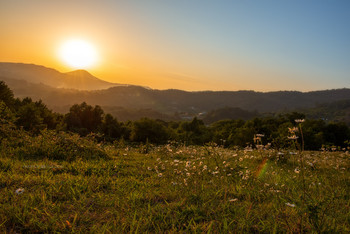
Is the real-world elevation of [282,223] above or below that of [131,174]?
above

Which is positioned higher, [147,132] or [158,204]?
[158,204]

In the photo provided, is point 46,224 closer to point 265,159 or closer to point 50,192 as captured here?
point 50,192

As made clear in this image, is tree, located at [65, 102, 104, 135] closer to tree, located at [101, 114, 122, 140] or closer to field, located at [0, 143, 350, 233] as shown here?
tree, located at [101, 114, 122, 140]

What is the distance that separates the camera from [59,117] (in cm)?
5000

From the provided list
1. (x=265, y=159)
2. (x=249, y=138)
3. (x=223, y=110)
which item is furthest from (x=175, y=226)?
(x=223, y=110)

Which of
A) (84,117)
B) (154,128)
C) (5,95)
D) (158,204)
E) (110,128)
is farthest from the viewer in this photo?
(84,117)

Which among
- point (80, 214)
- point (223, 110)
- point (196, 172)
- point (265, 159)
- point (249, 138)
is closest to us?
point (80, 214)

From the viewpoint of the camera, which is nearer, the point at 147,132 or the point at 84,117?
the point at 147,132

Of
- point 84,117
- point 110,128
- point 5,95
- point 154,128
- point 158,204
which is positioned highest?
point 5,95

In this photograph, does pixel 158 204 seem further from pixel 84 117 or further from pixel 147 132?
pixel 84 117

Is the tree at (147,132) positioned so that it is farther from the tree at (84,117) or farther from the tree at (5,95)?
the tree at (5,95)

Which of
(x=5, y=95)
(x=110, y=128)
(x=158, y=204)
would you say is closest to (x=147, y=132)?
(x=110, y=128)

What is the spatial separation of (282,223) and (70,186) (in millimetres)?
3270

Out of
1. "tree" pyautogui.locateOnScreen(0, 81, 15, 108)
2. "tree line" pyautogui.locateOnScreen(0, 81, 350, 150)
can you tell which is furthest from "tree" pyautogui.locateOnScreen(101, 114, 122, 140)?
"tree" pyautogui.locateOnScreen(0, 81, 15, 108)
